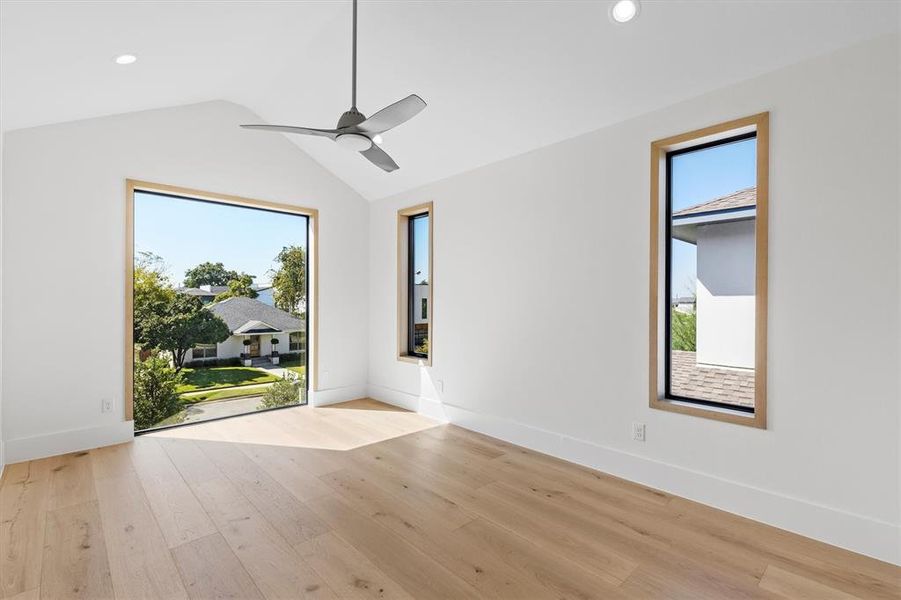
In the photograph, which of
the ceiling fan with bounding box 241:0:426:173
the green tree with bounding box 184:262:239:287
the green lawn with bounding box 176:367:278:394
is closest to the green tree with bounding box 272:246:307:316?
the green tree with bounding box 184:262:239:287

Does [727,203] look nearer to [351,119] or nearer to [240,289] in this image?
[351,119]

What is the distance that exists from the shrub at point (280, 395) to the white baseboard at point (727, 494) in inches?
96.0

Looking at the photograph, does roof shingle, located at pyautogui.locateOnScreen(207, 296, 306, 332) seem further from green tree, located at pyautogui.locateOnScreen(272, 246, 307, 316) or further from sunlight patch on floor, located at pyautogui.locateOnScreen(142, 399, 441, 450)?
sunlight patch on floor, located at pyautogui.locateOnScreen(142, 399, 441, 450)

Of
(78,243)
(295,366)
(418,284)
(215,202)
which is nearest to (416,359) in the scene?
(418,284)

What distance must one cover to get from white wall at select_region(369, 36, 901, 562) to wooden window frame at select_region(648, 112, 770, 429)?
0.05 m

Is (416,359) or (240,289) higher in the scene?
(240,289)

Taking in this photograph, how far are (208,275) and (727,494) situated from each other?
4822 millimetres

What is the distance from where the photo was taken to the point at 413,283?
5234 mm

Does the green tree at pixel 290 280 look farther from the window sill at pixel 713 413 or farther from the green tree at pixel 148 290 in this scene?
the window sill at pixel 713 413

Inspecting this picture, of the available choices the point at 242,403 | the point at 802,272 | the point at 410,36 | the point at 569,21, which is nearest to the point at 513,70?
the point at 569,21

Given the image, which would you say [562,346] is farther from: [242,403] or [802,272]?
[242,403]

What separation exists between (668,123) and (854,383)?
187 centimetres

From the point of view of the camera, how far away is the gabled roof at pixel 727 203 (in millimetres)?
2738

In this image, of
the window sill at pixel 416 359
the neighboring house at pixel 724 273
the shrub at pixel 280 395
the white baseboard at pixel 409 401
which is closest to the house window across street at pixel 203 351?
the shrub at pixel 280 395
